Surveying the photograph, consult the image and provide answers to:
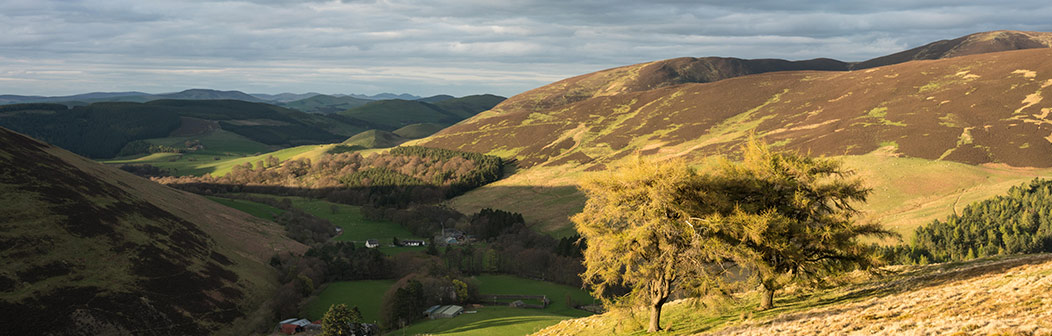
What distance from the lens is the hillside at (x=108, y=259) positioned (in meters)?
57.3

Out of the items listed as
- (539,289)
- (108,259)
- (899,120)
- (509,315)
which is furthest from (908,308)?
(899,120)

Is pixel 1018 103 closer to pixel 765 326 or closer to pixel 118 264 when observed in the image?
pixel 765 326

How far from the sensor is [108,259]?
67500mm

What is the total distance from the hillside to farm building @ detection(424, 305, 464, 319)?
2272 cm

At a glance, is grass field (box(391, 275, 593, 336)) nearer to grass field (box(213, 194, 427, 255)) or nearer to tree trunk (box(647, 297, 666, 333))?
tree trunk (box(647, 297, 666, 333))

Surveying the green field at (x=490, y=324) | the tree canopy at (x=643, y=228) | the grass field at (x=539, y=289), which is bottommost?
the grass field at (x=539, y=289)

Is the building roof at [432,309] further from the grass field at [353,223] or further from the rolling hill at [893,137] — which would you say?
the rolling hill at [893,137]

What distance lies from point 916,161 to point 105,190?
148068mm

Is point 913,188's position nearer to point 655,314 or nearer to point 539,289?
point 539,289

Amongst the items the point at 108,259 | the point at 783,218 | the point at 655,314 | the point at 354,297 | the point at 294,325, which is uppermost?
the point at 783,218

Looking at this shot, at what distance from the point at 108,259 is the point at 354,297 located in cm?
3333

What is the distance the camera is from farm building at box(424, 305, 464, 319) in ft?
248

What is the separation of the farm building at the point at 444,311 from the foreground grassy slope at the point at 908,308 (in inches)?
1655

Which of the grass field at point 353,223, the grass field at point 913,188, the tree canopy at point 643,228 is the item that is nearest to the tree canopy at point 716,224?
the tree canopy at point 643,228
